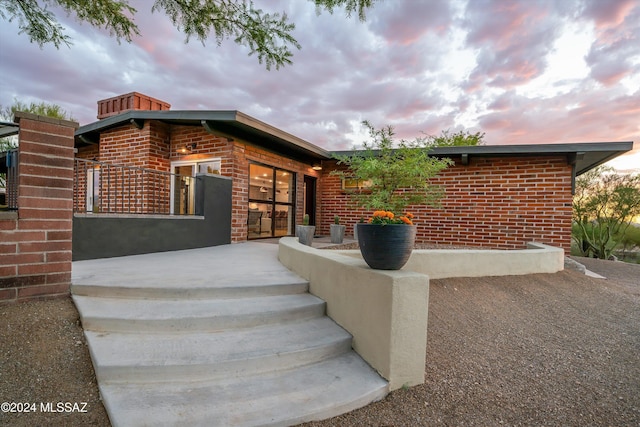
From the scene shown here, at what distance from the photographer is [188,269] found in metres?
3.56

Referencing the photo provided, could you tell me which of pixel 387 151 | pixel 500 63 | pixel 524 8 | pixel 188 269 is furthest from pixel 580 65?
pixel 188 269

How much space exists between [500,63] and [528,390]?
7485 mm

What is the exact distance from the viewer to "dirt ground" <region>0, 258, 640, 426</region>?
164cm

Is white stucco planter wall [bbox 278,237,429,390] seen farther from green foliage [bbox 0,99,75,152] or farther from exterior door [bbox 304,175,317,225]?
green foliage [bbox 0,99,75,152]

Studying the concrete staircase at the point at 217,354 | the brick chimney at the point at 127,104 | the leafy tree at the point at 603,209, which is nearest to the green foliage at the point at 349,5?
the concrete staircase at the point at 217,354

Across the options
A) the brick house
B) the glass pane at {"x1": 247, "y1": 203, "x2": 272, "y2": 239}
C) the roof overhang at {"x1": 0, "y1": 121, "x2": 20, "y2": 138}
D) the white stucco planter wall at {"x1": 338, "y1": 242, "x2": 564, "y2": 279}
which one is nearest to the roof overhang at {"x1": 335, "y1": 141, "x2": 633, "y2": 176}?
the brick house

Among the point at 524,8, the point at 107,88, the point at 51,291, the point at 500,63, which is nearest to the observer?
the point at 51,291

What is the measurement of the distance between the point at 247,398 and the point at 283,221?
686cm

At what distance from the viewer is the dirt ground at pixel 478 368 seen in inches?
64.4

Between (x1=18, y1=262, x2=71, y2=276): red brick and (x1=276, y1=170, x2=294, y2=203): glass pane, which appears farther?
(x1=276, y1=170, x2=294, y2=203): glass pane

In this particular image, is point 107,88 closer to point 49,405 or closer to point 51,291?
point 51,291

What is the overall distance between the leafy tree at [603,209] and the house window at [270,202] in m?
10.8

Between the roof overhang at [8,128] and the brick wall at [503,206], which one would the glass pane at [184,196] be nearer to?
the roof overhang at [8,128]

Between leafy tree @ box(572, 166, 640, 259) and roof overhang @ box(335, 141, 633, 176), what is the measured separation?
4.13 metres
